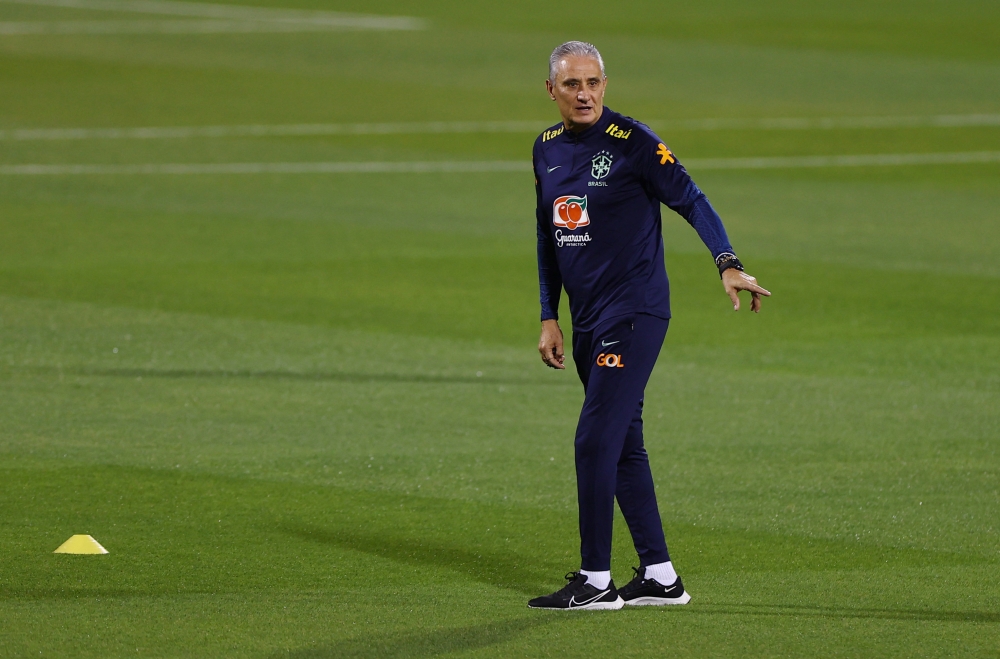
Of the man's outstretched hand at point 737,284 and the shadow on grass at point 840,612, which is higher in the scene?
the man's outstretched hand at point 737,284

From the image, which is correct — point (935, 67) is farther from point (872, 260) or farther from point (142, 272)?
point (142, 272)

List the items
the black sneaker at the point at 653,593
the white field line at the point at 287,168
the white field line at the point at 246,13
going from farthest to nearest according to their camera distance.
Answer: the white field line at the point at 246,13 < the white field line at the point at 287,168 < the black sneaker at the point at 653,593

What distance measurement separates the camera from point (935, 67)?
31.6 metres

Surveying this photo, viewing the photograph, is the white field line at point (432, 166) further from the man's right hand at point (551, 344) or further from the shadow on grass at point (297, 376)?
the man's right hand at point (551, 344)

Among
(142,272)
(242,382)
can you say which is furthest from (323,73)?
(242,382)

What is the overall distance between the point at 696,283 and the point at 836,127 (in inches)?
434

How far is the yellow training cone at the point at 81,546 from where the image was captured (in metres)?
7.55

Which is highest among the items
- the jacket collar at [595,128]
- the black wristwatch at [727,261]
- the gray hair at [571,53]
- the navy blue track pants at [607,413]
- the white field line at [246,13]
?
the white field line at [246,13]

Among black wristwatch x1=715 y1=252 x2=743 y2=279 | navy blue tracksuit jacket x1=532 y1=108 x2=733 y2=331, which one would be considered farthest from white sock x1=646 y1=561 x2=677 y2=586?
black wristwatch x1=715 y1=252 x2=743 y2=279

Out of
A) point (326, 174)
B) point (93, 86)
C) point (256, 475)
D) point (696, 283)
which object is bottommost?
point (256, 475)

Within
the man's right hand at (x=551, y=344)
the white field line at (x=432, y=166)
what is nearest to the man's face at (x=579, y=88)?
the man's right hand at (x=551, y=344)

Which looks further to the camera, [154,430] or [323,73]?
[323,73]

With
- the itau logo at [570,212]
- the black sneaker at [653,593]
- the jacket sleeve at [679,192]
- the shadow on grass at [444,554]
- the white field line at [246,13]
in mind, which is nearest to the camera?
the jacket sleeve at [679,192]

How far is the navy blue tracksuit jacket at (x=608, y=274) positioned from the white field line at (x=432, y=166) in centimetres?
1456
